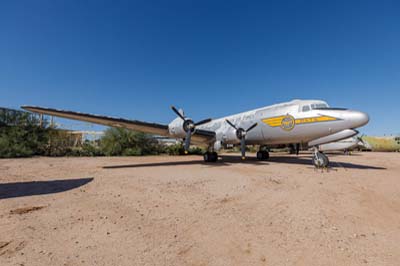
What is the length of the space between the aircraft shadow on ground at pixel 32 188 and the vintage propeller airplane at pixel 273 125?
217 inches

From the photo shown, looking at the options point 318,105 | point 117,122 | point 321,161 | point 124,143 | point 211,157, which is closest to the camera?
point 321,161

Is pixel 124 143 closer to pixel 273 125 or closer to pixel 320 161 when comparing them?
pixel 273 125

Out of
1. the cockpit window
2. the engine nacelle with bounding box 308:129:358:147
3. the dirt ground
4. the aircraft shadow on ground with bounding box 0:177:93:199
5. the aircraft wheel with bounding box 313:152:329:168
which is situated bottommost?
the dirt ground

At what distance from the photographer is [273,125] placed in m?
11.9

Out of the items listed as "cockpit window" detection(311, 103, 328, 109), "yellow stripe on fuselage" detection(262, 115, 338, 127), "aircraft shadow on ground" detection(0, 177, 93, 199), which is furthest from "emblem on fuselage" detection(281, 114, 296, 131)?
"aircraft shadow on ground" detection(0, 177, 93, 199)

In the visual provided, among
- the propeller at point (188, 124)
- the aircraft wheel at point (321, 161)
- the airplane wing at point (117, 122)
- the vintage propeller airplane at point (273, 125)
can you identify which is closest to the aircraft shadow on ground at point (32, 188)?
the airplane wing at point (117, 122)

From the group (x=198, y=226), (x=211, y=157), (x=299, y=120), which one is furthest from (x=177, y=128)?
(x=198, y=226)

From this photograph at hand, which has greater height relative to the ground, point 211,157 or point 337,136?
point 337,136

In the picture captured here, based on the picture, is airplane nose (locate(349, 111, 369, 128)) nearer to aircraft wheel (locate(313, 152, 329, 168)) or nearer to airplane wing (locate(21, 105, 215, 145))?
aircraft wheel (locate(313, 152, 329, 168))

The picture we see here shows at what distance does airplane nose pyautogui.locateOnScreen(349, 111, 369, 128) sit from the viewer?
28.1 ft

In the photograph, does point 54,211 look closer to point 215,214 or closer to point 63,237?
Answer: point 63,237

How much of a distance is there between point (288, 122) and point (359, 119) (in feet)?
10.7

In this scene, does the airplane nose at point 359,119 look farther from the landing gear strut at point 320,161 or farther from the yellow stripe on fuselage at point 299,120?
the landing gear strut at point 320,161

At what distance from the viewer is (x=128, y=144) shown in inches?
932
